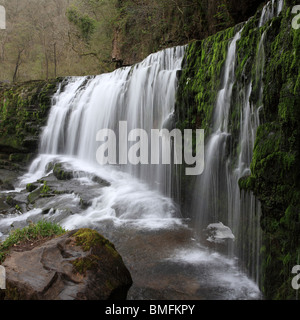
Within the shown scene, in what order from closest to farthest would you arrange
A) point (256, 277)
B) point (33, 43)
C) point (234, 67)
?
point (256, 277), point (234, 67), point (33, 43)

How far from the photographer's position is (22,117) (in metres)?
15.6

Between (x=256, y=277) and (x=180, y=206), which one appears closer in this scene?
(x=256, y=277)

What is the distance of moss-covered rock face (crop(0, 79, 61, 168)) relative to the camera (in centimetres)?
1440

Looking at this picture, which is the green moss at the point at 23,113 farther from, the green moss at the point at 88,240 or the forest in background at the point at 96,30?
the green moss at the point at 88,240

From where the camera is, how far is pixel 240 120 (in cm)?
541

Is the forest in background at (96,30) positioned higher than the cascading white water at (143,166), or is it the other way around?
the forest in background at (96,30)

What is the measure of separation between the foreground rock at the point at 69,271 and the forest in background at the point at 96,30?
8340 mm

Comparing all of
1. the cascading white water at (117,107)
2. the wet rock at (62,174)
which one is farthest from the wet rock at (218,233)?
the wet rock at (62,174)

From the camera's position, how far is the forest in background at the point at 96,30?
11.3 m

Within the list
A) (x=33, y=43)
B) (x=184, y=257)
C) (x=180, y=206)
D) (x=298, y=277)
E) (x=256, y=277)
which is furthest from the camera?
(x=33, y=43)

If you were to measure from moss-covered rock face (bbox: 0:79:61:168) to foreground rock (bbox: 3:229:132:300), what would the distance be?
36.5 ft
